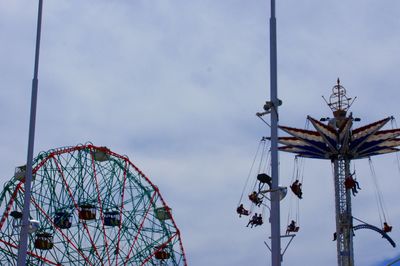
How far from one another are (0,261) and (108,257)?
9.48 metres

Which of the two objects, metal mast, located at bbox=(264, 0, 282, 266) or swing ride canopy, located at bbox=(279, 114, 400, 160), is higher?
swing ride canopy, located at bbox=(279, 114, 400, 160)

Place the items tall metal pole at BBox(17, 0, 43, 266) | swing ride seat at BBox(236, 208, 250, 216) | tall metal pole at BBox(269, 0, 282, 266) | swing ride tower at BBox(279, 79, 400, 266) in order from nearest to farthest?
tall metal pole at BBox(269, 0, 282, 266)
tall metal pole at BBox(17, 0, 43, 266)
swing ride seat at BBox(236, 208, 250, 216)
swing ride tower at BBox(279, 79, 400, 266)

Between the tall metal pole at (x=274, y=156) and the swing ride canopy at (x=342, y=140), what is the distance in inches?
1004

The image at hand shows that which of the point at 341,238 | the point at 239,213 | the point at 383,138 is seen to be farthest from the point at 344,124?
the point at 239,213

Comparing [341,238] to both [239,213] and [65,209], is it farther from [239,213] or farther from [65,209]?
[65,209]

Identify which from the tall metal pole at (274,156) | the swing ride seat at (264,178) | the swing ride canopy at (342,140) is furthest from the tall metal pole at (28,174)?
the swing ride canopy at (342,140)

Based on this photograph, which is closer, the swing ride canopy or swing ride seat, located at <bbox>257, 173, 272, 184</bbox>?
swing ride seat, located at <bbox>257, 173, 272, 184</bbox>

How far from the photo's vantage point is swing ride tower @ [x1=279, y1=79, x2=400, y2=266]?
47.1 metres

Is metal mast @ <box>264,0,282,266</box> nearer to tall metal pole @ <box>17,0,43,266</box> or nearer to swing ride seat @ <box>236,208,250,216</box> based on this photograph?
tall metal pole @ <box>17,0,43,266</box>

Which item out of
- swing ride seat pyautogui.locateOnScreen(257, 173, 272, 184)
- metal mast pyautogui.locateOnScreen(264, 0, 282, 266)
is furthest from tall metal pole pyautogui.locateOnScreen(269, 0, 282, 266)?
swing ride seat pyautogui.locateOnScreen(257, 173, 272, 184)

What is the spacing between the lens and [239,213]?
1529 inches

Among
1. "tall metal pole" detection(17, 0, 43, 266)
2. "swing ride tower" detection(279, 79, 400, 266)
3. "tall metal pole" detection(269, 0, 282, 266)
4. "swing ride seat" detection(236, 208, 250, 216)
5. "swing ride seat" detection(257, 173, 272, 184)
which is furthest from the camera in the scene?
"swing ride tower" detection(279, 79, 400, 266)

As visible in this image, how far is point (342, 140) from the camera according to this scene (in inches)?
1877

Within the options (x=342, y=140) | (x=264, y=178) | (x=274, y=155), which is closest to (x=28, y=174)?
(x=264, y=178)
